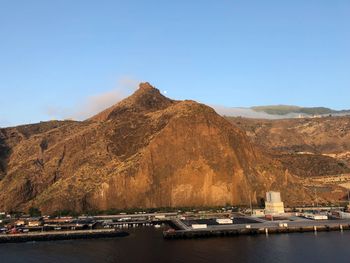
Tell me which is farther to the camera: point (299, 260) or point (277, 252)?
point (277, 252)

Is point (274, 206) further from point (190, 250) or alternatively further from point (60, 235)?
point (60, 235)

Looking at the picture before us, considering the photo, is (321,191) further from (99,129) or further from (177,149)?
(99,129)

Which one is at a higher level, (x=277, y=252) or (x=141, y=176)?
(x=141, y=176)

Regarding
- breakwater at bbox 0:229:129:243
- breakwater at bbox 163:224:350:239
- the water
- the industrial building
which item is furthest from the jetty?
the industrial building

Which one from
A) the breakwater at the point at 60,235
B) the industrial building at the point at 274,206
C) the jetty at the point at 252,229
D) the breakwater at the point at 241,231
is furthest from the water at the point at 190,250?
the industrial building at the point at 274,206

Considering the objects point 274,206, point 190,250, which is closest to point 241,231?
point 190,250

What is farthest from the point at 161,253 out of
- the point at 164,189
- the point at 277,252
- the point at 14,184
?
the point at 14,184
